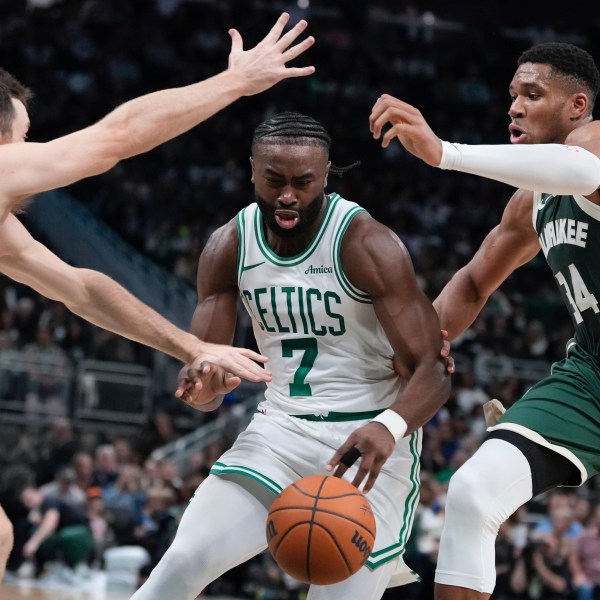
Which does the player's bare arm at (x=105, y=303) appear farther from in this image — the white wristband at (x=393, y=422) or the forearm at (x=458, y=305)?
the forearm at (x=458, y=305)

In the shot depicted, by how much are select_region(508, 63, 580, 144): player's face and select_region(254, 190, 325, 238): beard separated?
3.01ft

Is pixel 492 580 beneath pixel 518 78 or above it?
beneath

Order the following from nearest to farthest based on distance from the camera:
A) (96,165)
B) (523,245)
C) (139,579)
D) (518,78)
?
(96,165), (518,78), (523,245), (139,579)

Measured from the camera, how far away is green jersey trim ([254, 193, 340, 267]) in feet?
16.8

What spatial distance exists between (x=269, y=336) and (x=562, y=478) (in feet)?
4.51

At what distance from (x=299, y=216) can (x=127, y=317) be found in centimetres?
83

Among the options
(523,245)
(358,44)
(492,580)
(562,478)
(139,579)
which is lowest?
(139,579)

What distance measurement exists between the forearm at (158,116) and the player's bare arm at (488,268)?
5.52 ft

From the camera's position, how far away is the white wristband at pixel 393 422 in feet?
15.5

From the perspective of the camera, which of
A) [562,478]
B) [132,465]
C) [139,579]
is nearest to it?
[562,478]

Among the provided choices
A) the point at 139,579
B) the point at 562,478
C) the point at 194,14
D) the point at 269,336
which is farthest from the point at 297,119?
the point at 194,14

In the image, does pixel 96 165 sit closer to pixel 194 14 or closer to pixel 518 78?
pixel 518 78

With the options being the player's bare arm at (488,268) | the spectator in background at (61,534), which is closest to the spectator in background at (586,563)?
the spectator in background at (61,534)

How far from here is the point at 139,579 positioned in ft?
38.7
